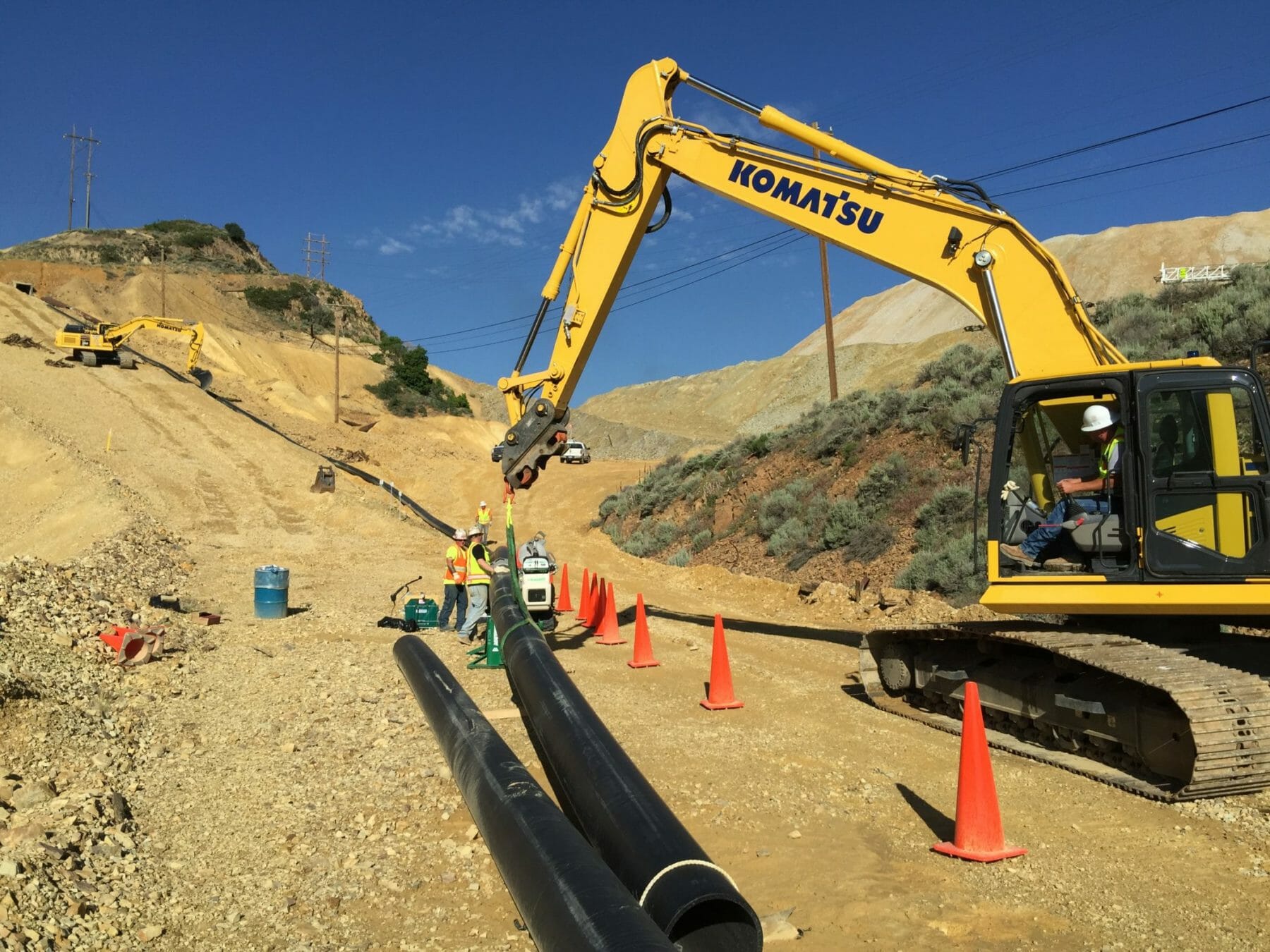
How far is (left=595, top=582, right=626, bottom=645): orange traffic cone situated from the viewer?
13370 millimetres

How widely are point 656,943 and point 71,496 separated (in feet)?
81.5

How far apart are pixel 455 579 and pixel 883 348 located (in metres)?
80.1

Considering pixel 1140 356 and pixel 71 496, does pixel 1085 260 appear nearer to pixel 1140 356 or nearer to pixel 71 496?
pixel 1140 356

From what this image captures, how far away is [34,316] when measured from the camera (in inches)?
1810

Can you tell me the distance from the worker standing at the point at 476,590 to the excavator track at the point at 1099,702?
5.53 metres

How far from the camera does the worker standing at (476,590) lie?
12.8 m

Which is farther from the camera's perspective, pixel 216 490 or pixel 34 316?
pixel 34 316

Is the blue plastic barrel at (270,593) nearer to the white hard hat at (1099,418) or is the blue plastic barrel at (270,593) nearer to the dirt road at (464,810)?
the dirt road at (464,810)

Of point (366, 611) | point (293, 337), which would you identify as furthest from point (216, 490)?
point (293, 337)

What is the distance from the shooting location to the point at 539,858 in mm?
4582

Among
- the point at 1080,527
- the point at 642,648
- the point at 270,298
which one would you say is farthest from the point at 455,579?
the point at 270,298

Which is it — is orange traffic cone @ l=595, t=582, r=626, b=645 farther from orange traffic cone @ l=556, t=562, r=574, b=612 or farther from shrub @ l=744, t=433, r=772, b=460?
shrub @ l=744, t=433, r=772, b=460

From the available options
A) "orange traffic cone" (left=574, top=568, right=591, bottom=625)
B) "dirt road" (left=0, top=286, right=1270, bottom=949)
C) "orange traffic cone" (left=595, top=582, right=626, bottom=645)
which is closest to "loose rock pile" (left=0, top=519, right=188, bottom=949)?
"dirt road" (left=0, top=286, right=1270, bottom=949)

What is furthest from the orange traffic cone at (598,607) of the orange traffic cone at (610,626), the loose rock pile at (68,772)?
the loose rock pile at (68,772)
